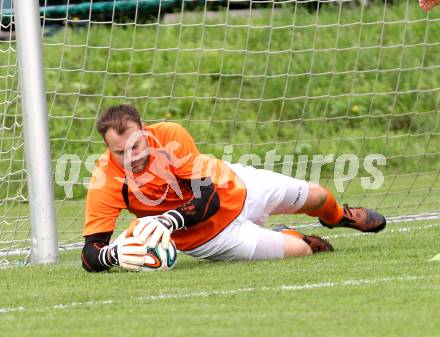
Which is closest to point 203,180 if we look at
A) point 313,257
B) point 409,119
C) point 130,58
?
point 313,257

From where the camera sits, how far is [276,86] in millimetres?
11734

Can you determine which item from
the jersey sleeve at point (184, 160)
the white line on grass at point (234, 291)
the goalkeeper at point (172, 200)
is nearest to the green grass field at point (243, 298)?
the white line on grass at point (234, 291)

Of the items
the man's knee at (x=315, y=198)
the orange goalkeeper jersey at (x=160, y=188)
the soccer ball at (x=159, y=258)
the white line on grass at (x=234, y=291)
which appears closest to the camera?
the white line on grass at (x=234, y=291)

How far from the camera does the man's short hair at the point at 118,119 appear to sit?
5.62 metres

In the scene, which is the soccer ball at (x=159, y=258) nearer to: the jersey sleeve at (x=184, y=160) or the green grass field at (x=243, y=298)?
the green grass field at (x=243, y=298)

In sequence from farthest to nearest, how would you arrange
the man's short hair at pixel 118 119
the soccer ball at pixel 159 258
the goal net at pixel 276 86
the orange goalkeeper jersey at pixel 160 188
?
the goal net at pixel 276 86
the orange goalkeeper jersey at pixel 160 188
the soccer ball at pixel 159 258
the man's short hair at pixel 118 119

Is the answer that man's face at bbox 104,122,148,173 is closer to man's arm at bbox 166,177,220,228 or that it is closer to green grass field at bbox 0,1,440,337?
man's arm at bbox 166,177,220,228

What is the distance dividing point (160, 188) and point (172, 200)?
119 mm

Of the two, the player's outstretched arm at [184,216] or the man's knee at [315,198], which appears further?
the man's knee at [315,198]

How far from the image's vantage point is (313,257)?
602 cm

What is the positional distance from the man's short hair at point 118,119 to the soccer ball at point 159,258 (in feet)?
2.02

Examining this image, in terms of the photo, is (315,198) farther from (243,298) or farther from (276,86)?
(276,86)

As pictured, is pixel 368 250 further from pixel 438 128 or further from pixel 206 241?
pixel 438 128

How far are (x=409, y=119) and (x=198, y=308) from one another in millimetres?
6845
